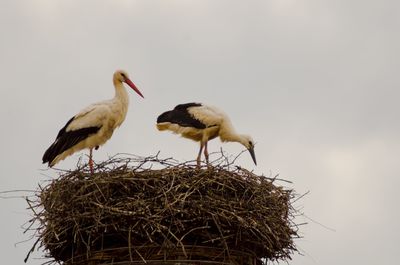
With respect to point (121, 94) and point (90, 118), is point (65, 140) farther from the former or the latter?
point (121, 94)

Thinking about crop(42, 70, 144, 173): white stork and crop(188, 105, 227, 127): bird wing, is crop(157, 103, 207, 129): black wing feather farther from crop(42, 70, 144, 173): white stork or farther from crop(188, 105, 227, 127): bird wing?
crop(42, 70, 144, 173): white stork

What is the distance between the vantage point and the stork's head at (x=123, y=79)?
34.9ft

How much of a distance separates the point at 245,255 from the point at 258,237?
0.21 meters

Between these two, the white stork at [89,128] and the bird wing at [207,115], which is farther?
the bird wing at [207,115]

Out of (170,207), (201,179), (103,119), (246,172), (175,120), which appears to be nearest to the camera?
(170,207)

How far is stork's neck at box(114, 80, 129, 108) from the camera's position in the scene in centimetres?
1030

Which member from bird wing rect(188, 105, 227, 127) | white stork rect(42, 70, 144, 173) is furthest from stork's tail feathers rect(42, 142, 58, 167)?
bird wing rect(188, 105, 227, 127)

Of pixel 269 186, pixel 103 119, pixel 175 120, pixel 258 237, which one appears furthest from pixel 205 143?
pixel 258 237

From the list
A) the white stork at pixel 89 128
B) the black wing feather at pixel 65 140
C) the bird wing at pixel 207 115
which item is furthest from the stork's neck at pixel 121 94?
the bird wing at pixel 207 115

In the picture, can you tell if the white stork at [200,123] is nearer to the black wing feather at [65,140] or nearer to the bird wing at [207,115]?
the bird wing at [207,115]

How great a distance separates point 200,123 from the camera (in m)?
10.9

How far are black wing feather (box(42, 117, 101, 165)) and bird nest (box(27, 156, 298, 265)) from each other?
199 centimetres

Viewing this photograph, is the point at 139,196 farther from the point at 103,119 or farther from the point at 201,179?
the point at 103,119

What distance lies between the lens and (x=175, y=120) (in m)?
10.9
